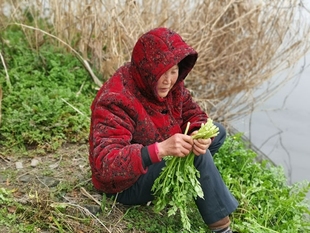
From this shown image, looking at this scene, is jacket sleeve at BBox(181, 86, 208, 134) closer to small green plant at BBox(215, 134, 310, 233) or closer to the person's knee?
the person's knee

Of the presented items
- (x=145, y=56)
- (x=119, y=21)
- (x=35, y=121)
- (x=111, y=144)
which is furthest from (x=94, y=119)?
(x=119, y=21)

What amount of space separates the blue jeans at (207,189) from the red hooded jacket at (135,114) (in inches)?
3.0

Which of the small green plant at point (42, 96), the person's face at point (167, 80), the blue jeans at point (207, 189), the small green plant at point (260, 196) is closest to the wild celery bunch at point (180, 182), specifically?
the blue jeans at point (207, 189)

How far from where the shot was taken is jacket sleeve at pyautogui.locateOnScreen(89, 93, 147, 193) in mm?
2633

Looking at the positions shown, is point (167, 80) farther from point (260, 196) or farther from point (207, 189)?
point (260, 196)

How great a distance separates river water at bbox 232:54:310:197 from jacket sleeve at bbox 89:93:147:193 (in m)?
2.87

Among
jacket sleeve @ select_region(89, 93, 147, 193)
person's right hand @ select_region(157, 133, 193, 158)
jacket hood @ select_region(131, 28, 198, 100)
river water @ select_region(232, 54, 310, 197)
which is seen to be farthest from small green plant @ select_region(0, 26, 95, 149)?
river water @ select_region(232, 54, 310, 197)

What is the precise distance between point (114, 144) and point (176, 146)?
0.32 metres

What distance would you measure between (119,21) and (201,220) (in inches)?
84.6

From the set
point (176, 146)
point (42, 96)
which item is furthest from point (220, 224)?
point (42, 96)

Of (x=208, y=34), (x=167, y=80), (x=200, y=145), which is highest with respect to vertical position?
(x=167, y=80)

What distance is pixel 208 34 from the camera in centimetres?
508

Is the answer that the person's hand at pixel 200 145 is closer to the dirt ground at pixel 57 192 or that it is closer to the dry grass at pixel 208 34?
the dirt ground at pixel 57 192

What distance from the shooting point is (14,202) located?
3059 millimetres
